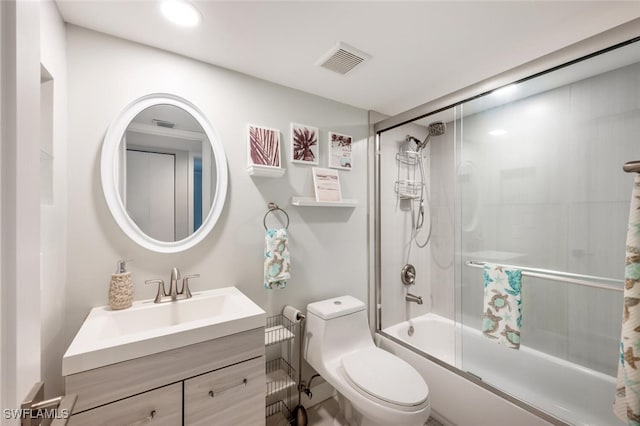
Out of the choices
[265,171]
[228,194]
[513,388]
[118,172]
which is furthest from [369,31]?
[513,388]

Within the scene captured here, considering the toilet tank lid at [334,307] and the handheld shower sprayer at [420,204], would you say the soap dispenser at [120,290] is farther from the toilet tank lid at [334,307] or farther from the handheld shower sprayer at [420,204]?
the handheld shower sprayer at [420,204]

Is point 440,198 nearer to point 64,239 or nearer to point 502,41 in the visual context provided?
point 502,41

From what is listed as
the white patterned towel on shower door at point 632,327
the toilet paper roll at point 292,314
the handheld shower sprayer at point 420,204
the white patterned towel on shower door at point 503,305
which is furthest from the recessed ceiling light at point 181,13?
the white patterned towel on shower door at point 503,305

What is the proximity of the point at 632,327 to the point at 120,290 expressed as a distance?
7.22ft

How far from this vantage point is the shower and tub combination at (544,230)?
4.97ft

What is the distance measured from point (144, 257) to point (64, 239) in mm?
324

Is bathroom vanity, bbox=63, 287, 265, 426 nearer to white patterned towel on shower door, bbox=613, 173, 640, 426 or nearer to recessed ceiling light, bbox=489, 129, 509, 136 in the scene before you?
white patterned towel on shower door, bbox=613, 173, 640, 426

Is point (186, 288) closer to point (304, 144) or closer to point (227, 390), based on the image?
point (227, 390)

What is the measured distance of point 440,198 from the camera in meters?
2.49

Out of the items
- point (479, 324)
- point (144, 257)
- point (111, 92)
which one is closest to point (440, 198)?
point (479, 324)

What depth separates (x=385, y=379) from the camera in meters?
1.46

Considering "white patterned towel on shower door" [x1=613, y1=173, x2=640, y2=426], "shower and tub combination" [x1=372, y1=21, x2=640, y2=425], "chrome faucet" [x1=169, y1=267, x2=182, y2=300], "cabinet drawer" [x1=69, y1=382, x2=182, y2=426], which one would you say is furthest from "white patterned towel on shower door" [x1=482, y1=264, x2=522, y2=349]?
"chrome faucet" [x1=169, y1=267, x2=182, y2=300]

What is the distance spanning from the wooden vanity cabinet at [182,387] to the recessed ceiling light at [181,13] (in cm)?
146

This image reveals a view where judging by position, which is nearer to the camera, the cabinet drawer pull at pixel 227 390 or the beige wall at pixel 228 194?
the cabinet drawer pull at pixel 227 390
